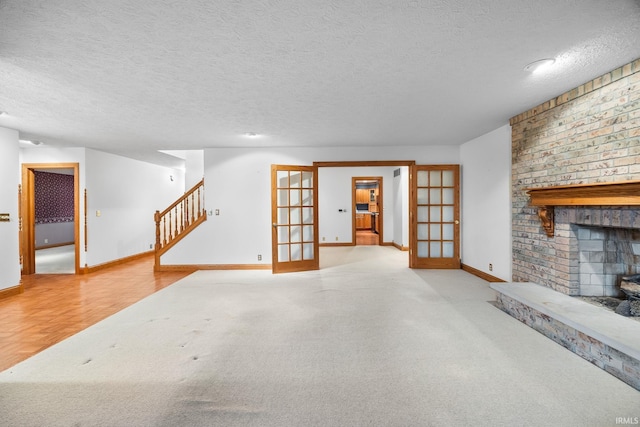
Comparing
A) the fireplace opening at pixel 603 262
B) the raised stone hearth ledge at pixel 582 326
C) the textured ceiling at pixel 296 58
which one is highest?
the textured ceiling at pixel 296 58

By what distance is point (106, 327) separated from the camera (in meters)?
3.16

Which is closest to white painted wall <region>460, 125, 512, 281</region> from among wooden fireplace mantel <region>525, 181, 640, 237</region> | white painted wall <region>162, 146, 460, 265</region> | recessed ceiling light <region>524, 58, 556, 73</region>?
white painted wall <region>162, 146, 460, 265</region>

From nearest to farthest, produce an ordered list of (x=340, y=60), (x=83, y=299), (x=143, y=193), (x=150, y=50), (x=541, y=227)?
(x=150, y=50) < (x=340, y=60) < (x=541, y=227) < (x=83, y=299) < (x=143, y=193)

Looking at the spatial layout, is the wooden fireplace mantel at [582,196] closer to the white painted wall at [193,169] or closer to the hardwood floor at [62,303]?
the hardwood floor at [62,303]

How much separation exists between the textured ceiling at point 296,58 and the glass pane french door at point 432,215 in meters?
1.81

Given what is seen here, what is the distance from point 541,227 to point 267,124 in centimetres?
376

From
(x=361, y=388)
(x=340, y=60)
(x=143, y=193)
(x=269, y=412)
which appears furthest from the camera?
(x=143, y=193)

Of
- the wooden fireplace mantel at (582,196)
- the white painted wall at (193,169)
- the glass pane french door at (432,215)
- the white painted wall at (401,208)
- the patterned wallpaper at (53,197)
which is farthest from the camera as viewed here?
the patterned wallpaper at (53,197)

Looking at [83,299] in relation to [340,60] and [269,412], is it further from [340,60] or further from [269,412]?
[340,60]

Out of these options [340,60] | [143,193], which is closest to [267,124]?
[340,60]

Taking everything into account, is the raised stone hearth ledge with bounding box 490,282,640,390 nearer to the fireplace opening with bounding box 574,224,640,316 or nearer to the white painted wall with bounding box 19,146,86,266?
the fireplace opening with bounding box 574,224,640,316

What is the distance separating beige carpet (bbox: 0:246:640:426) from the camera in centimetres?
181

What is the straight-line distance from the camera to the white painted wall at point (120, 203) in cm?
605

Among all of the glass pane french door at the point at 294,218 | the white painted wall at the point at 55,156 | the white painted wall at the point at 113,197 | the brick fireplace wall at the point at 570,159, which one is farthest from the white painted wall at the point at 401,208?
the white painted wall at the point at 55,156
